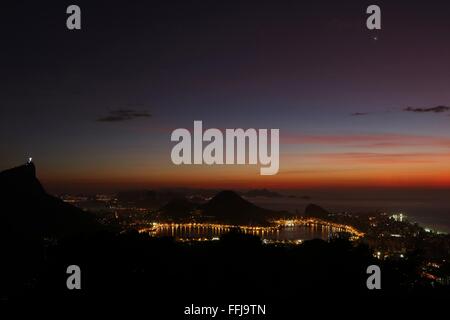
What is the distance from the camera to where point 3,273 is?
1847 centimetres

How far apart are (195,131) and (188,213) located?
49.9 metres

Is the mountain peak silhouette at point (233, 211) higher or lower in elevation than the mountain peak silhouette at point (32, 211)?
lower

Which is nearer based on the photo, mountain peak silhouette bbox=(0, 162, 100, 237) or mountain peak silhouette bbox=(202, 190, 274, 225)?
mountain peak silhouette bbox=(0, 162, 100, 237)

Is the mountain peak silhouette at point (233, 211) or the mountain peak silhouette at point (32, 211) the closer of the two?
the mountain peak silhouette at point (32, 211)

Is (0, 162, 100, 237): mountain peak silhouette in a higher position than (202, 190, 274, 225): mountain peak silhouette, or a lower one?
higher

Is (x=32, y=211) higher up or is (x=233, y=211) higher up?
(x=32, y=211)

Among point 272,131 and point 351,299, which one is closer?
point 351,299

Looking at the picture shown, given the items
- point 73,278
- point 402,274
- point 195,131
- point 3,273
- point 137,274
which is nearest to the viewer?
point 73,278

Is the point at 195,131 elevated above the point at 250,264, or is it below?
above

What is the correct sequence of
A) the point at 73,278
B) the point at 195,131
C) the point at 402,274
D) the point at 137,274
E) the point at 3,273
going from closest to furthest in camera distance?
the point at 73,278 → the point at 137,274 → the point at 402,274 → the point at 195,131 → the point at 3,273

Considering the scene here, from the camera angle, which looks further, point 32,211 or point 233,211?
point 233,211

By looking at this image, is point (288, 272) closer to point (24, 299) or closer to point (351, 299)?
point (351, 299)
